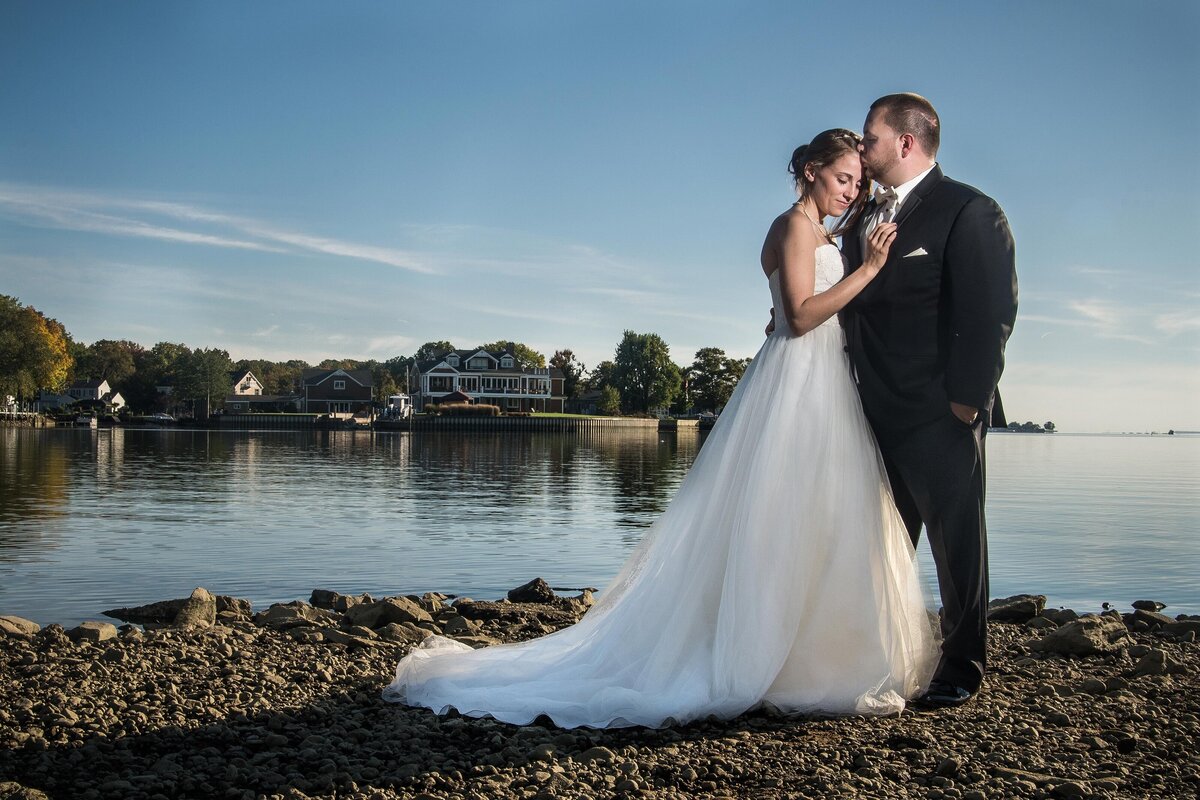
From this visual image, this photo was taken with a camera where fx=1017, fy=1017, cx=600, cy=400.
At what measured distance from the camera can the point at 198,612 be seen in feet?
28.3

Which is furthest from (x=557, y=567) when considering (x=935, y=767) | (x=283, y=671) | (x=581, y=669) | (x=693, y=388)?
(x=693, y=388)

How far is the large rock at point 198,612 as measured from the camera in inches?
334

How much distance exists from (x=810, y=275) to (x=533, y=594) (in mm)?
6527

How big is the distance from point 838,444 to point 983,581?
977 millimetres

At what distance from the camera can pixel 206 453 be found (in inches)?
2103

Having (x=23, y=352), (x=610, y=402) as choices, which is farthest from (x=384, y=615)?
(x=610, y=402)

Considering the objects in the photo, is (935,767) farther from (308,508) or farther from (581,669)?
(308,508)

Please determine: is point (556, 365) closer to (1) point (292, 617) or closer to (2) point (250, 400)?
(2) point (250, 400)

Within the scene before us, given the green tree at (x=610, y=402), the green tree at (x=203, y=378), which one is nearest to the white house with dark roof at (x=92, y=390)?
the green tree at (x=203, y=378)

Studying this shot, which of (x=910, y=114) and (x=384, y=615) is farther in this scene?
(x=384, y=615)

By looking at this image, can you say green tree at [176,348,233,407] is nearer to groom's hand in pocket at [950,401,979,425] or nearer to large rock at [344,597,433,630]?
large rock at [344,597,433,630]

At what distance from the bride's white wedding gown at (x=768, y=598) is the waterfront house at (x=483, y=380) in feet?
363

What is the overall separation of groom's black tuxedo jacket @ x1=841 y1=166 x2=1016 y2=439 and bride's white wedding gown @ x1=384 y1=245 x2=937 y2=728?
6.6 inches

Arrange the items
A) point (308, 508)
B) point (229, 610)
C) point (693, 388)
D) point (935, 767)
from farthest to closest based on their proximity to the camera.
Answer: point (693, 388) → point (308, 508) → point (229, 610) → point (935, 767)
